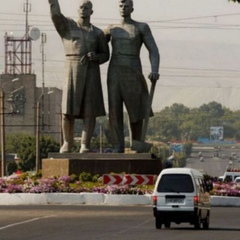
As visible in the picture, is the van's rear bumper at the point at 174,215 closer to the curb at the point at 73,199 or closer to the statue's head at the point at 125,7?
the curb at the point at 73,199

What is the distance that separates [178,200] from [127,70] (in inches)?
591

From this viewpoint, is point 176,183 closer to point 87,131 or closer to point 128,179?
point 128,179

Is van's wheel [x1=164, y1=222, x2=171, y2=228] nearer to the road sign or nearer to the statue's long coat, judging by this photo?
the road sign

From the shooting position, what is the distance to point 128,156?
51438 mm

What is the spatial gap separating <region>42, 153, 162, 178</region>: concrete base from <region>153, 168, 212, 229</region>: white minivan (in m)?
12.9

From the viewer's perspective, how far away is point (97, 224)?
3791 centimetres

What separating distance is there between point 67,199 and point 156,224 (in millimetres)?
Answer: 13513

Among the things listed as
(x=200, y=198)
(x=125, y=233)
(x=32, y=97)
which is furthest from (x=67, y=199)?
(x=32, y=97)

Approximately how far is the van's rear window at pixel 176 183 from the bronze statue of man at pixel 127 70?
13854 mm

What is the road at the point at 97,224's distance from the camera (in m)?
33.3

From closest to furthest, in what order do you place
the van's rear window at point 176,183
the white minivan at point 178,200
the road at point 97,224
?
the road at point 97,224, the white minivan at point 178,200, the van's rear window at point 176,183

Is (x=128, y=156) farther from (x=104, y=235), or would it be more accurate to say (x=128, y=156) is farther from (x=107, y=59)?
(x=104, y=235)

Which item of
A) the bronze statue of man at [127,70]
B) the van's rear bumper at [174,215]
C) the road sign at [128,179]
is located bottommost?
the van's rear bumper at [174,215]

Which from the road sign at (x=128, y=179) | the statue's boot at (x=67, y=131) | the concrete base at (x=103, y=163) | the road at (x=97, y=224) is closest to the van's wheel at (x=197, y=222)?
the road at (x=97, y=224)
